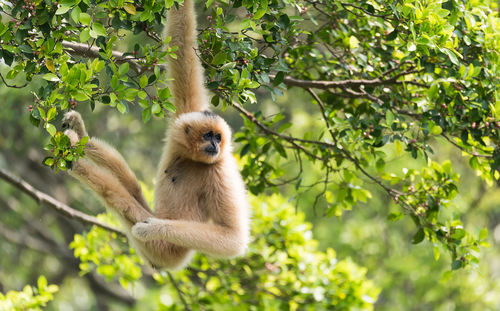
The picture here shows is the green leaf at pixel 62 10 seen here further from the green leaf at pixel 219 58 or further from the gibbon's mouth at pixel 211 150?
the gibbon's mouth at pixel 211 150

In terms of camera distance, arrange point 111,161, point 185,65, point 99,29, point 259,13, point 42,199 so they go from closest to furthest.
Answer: point 99,29 → point 259,13 → point 111,161 → point 185,65 → point 42,199

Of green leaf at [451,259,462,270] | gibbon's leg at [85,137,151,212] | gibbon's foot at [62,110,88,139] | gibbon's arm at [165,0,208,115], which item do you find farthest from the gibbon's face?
green leaf at [451,259,462,270]

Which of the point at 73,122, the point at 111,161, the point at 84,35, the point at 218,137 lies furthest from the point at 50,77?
the point at 218,137

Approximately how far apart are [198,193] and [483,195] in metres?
11.1

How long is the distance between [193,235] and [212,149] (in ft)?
2.57

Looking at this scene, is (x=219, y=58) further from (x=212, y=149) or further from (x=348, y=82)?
(x=348, y=82)

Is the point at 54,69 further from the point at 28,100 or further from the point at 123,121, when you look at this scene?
the point at 123,121

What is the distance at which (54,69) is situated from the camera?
302 cm

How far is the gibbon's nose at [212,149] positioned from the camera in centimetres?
471

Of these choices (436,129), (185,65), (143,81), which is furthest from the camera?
(185,65)

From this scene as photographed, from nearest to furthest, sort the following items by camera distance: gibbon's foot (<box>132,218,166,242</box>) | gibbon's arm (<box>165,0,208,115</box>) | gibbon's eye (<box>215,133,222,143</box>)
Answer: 1. gibbon's foot (<box>132,218,166,242</box>)
2. gibbon's arm (<box>165,0,208,115</box>)
3. gibbon's eye (<box>215,133,222,143</box>)

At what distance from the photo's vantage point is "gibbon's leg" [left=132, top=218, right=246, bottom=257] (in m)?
4.30

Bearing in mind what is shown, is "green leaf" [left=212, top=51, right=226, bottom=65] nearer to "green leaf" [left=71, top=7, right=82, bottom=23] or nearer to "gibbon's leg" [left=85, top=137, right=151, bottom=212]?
"green leaf" [left=71, top=7, right=82, bottom=23]

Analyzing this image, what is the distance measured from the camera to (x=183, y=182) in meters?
4.92
